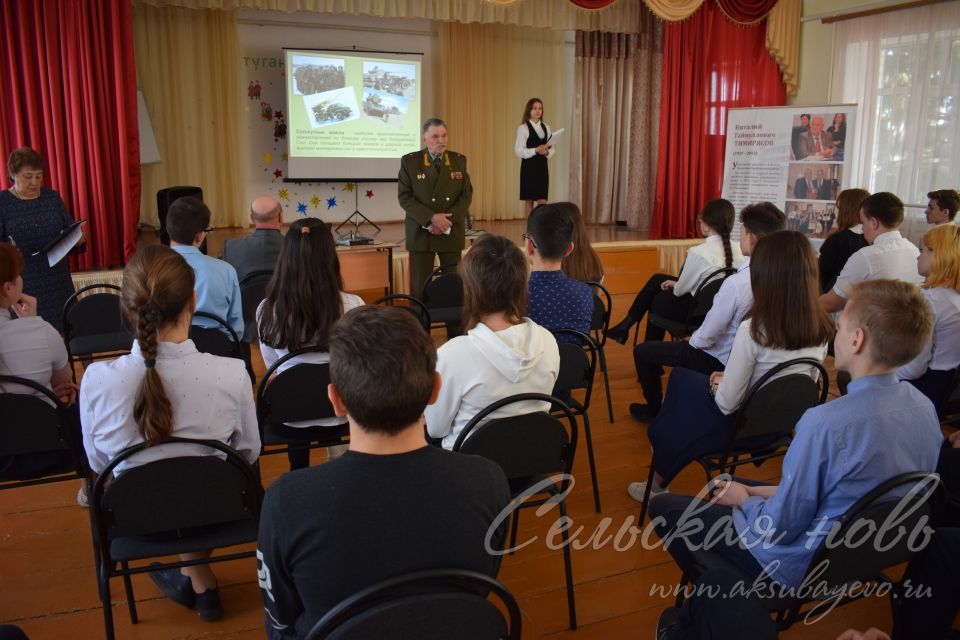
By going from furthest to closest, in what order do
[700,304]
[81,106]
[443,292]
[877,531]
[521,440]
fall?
[81,106] < [443,292] < [700,304] < [521,440] < [877,531]

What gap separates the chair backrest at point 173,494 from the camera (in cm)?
162

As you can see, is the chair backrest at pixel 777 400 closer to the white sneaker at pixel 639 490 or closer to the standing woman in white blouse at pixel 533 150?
the white sneaker at pixel 639 490

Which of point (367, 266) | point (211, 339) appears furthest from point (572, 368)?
point (367, 266)

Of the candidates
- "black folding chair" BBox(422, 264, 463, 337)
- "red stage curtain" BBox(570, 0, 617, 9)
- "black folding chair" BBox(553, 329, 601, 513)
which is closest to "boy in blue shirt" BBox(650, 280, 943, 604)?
"black folding chair" BBox(553, 329, 601, 513)

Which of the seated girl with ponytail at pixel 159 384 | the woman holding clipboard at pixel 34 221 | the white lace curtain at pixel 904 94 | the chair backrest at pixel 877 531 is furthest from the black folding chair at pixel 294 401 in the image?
the white lace curtain at pixel 904 94

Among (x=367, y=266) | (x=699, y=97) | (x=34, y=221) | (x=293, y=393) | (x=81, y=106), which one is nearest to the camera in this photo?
(x=293, y=393)

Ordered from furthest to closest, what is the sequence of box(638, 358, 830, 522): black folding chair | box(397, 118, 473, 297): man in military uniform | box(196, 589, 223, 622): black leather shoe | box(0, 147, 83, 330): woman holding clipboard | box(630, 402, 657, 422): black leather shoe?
box(397, 118, 473, 297): man in military uniform
box(0, 147, 83, 330): woman holding clipboard
box(630, 402, 657, 422): black leather shoe
box(638, 358, 830, 522): black folding chair
box(196, 589, 223, 622): black leather shoe

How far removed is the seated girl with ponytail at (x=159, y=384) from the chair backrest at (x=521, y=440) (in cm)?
58

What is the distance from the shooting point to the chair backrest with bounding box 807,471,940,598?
143cm

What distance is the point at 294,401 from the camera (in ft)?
7.44

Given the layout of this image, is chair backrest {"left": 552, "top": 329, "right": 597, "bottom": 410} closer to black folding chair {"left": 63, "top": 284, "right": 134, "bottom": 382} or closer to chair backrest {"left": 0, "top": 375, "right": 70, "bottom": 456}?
chair backrest {"left": 0, "top": 375, "right": 70, "bottom": 456}

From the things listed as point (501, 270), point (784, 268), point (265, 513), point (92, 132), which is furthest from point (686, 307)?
point (92, 132)

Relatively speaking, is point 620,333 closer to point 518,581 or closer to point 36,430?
point 518,581

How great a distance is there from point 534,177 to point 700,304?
13.8 ft
